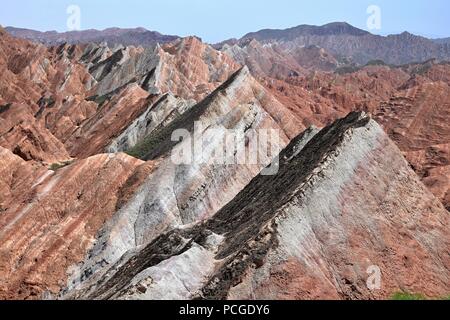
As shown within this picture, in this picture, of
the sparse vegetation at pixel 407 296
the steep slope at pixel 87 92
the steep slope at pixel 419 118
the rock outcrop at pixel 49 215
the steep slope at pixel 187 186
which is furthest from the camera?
the steep slope at pixel 419 118

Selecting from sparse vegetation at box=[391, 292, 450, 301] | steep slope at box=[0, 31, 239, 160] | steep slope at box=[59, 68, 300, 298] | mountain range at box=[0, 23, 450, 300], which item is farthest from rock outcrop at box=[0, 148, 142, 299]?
sparse vegetation at box=[391, 292, 450, 301]

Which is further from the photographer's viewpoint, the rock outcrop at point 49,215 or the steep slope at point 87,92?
the steep slope at point 87,92

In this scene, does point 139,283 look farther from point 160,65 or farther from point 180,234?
point 160,65

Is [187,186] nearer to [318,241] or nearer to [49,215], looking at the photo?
[49,215]

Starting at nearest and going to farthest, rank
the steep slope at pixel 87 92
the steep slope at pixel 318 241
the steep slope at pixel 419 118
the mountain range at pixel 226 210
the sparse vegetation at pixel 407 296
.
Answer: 1. the steep slope at pixel 318 241
2. the mountain range at pixel 226 210
3. the sparse vegetation at pixel 407 296
4. the steep slope at pixel 87 92
5. the steep slope at pixel 419 118

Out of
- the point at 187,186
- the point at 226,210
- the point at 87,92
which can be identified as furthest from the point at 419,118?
the point at 87,92

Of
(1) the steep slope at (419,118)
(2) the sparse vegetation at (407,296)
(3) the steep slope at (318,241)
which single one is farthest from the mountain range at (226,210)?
(1) the steep slope at (419,118)

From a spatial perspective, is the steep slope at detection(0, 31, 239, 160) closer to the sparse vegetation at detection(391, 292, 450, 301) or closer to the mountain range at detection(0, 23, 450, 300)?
the mountain range at detection(0, 23, 450, 300)

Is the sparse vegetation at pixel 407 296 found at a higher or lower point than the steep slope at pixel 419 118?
higher

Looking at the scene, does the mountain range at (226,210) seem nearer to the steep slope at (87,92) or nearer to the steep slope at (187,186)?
the steep slope at (187,186)
